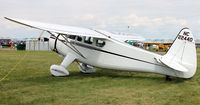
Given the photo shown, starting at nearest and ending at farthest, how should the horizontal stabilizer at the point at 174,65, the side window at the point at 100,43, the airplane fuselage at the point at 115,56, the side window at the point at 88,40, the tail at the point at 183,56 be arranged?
the horizontal stabilizer at the point at 174,65 < the tail at the point at 183,56 < the airplane fuselage at the point at 115,56 < the side window at the point at 100,43 < the side window at the point at 88,40

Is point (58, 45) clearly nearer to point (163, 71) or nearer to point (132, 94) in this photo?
point (163, 71)

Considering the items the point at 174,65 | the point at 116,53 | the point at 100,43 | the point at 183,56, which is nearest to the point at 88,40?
the point at 100,43

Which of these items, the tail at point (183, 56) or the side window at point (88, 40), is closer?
the tail at point (183, 56)

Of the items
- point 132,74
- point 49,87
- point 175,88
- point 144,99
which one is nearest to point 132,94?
point 144,99

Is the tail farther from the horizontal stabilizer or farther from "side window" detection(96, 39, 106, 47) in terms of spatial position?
"side window" detection(96, 39, 106, 47)

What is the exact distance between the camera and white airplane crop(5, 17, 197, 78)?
11.8m

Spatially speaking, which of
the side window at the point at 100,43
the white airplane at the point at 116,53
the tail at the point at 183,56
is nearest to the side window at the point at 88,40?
the white airplane at the point at 116,53

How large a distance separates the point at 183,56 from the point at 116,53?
2639 millimetres

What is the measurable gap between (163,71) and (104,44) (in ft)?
8.93

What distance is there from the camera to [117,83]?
1185cm

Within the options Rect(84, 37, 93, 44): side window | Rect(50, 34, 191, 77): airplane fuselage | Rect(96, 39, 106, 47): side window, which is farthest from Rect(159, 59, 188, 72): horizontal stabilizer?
Rect(84, 37, 93, 44): side window

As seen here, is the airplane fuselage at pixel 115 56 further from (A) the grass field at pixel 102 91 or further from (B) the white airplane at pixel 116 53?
(A) the grass field at pixel 102 91

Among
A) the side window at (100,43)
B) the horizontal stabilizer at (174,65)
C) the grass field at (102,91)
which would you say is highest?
the side window at (100,43)

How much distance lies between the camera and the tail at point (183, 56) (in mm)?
11727
